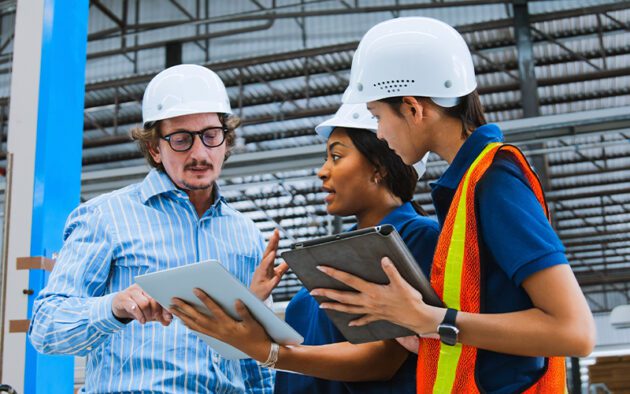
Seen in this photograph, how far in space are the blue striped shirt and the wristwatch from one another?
3.22 feet

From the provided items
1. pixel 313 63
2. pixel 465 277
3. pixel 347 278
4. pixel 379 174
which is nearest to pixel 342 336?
pixel 379 174

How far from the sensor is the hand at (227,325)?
2.12 metres

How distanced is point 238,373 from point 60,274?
2.25 feet

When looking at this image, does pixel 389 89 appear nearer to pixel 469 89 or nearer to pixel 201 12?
pixel 469 89

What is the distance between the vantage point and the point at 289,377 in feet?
8.71

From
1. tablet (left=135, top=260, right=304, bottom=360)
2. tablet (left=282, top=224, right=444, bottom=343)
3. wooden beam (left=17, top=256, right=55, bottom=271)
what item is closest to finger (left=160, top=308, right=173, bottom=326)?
tablet (left=135, top=260, right=304, bottom=360)

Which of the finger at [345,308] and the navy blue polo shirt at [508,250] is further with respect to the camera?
the finger at [345,308]

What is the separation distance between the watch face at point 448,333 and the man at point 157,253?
2.92 feet

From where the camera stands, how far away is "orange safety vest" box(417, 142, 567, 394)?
1826 millimetres

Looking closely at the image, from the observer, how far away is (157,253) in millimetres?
2551

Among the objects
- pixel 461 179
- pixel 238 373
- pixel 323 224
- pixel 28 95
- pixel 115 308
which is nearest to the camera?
pixel 461 179

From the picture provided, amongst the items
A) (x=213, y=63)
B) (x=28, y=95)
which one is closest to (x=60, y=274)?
(x=28, y=95)

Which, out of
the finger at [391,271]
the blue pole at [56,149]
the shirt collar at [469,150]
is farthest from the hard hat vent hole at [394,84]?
the blue pole at [56,149]

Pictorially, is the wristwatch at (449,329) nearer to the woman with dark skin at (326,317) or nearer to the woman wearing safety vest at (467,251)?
the woman wearing safety vest at (467,251)
